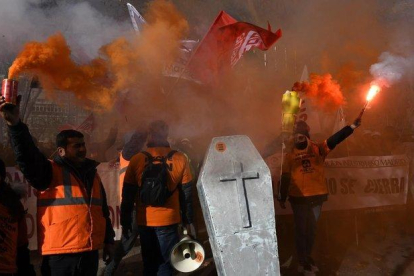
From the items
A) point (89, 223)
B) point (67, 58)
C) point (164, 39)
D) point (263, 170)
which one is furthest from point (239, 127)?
point (89, 223)

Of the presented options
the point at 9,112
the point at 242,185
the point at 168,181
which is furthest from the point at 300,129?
the point at 9,112

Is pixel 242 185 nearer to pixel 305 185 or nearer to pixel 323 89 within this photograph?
pixel 305 185

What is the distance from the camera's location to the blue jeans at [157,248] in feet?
12.8

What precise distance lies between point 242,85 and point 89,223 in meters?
7.76

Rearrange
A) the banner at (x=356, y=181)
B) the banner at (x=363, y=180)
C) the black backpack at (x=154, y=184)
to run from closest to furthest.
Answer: the black backpack at (x=154, y=184)
the banner at (x=356, y=181)
the banner at (x=363, y=180)

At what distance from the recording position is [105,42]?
21.9 ft

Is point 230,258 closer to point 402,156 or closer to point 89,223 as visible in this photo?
point 89,223

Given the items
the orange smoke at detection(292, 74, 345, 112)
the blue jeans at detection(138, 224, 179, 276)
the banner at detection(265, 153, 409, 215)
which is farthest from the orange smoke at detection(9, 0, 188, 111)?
the banner at detection(265, 153, 409, 215)

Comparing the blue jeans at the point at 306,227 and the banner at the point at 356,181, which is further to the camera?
the banner at the point at 356,181

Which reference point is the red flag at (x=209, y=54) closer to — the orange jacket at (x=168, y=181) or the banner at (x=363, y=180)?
the banner at (x=363, y=180)

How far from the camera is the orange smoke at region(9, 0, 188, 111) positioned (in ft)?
16.4

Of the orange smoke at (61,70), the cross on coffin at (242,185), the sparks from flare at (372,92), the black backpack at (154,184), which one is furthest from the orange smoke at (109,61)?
the sparks from flare at (372,92)

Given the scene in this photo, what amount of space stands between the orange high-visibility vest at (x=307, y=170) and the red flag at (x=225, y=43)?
7.30ft

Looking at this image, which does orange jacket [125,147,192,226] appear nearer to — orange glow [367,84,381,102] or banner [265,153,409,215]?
banner [265,153,409,215]
